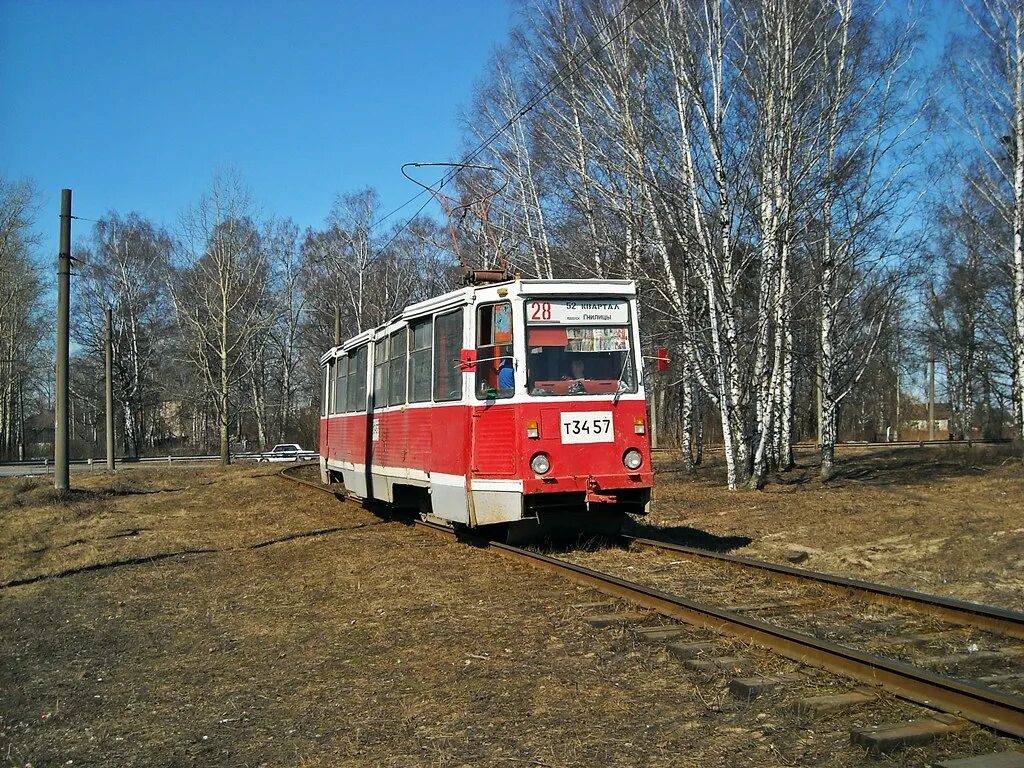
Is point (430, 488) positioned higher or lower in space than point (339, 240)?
lower

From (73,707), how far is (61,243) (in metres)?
16.0

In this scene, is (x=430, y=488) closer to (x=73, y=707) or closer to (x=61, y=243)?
(x=73, y=707)

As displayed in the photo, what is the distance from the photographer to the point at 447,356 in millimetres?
11578

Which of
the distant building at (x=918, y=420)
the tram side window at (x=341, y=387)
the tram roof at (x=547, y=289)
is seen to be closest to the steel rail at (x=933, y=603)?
the tram roof at (x=547, y=289)

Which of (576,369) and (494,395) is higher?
(576,369)

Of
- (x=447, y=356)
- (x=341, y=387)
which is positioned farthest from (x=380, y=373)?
(x=341, y=387)

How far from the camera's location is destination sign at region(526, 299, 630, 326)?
10.6 m

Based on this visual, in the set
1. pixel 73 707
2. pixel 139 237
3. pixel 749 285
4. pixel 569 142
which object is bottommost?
pixel 73 707

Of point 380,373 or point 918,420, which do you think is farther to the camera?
point 918,420

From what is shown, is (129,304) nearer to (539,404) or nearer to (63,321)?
(63,321)

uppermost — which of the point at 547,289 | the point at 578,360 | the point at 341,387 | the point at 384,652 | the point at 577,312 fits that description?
the point at 547,289

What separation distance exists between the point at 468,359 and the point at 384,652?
450 cm

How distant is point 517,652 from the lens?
6.58m

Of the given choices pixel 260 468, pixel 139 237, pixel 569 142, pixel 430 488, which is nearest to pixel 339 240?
pixel 139 237
